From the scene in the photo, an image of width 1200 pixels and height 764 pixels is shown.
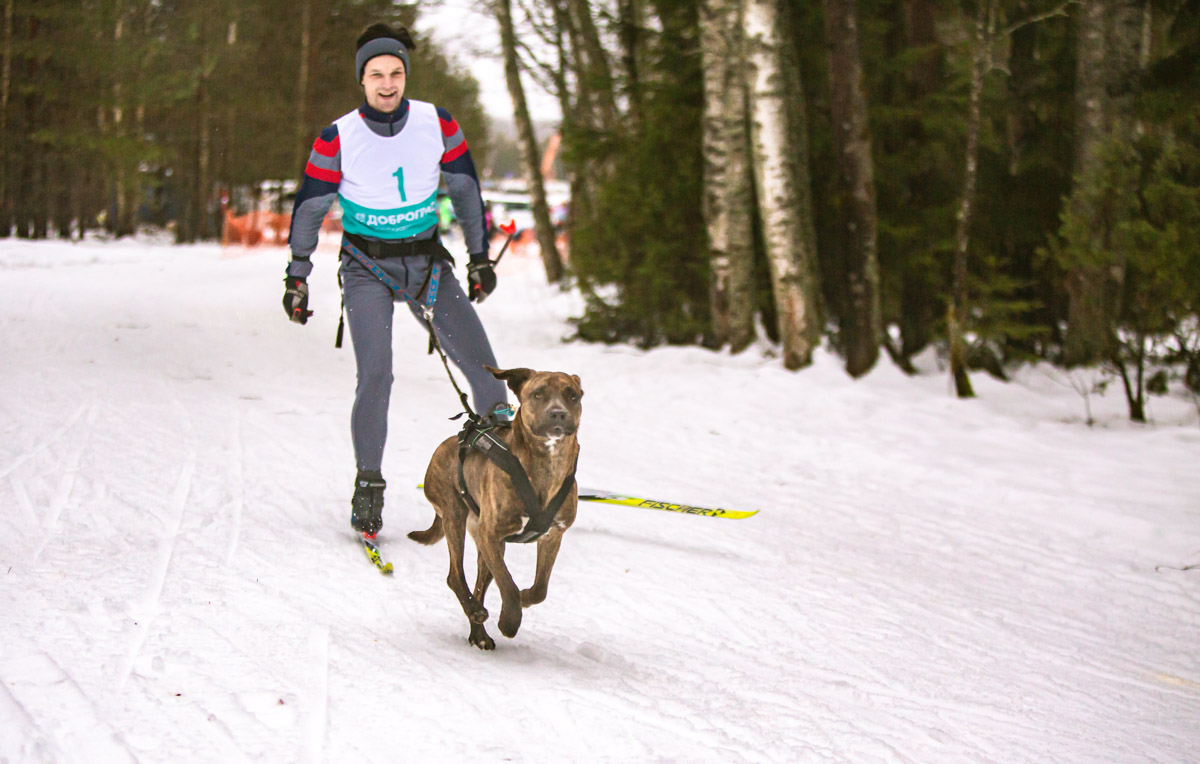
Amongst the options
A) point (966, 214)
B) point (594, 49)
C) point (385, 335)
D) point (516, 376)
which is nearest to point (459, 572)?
point (516, 376)

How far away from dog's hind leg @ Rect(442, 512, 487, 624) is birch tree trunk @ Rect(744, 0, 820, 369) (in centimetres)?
729

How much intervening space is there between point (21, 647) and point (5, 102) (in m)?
24.4

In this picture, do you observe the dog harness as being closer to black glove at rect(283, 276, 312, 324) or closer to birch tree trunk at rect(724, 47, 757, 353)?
black glove at rect(283, 276, 312, 324)

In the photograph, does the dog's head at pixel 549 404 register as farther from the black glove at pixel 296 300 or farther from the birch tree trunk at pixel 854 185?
the birch tree trunk at pixel 854 185

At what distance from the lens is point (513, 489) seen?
364cm

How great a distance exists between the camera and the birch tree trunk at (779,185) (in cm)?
1037

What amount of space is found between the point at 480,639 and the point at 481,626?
52 millimetres

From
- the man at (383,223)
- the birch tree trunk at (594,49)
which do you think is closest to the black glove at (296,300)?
the man at (383,223)

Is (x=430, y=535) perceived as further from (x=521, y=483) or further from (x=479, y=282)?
(x=479, y=282)

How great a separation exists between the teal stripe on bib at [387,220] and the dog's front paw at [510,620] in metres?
2.10

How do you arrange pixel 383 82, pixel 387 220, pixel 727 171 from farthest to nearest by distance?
pixel 727 171, pixel 387 220, pixel 383 82

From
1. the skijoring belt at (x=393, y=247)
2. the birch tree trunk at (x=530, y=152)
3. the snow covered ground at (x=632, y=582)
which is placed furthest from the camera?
the birch tree trunk at (x=530, y=152)

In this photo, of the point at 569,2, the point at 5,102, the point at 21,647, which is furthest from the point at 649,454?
the point at 5,102

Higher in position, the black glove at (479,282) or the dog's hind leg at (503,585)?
the black glove at (479,282)
